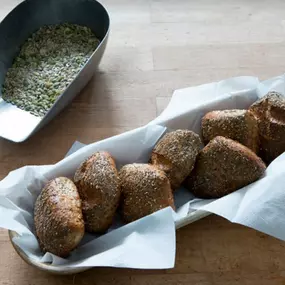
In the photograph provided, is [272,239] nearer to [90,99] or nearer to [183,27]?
[90,99]

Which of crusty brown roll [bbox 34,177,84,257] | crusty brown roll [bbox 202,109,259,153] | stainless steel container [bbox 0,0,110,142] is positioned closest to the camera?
crusty brown roll [bbox 34,177,84,257]

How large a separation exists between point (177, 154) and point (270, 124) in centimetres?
18

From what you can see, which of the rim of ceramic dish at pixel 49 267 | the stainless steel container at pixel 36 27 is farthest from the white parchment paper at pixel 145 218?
the stainless steel container at pixel 36 27

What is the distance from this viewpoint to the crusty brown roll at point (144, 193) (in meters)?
0.79

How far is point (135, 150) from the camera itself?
90cm

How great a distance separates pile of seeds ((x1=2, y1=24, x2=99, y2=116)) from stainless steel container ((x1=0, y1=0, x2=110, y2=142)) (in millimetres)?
14

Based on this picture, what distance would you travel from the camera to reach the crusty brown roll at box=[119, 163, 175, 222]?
2.59ft

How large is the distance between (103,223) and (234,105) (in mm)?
355

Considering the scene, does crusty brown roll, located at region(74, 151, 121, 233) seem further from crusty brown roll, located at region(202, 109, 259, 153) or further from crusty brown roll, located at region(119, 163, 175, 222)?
crusty brown roll, located at region(202, 109, 259, 153)

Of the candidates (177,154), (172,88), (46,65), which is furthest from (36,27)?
(177,154)

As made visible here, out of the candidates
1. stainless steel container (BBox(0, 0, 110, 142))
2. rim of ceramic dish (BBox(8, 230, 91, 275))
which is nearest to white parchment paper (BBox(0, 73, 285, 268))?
rim of ceramic dish (BBox(8, 230, 91, 275))

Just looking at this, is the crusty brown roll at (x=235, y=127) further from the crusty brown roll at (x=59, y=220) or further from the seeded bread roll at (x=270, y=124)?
the crusty brown roll at (x=59, y=220)

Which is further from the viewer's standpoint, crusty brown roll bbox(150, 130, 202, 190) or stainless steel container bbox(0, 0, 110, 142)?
stainless steel container bbox(0, 0, 110, 142)

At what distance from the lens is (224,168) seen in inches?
32.8
